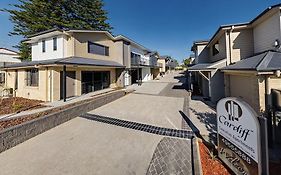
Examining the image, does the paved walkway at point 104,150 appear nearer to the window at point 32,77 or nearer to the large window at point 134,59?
the window at point 32,77

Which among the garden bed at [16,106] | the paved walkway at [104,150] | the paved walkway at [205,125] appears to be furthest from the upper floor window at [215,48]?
the garden bed at [16,106]

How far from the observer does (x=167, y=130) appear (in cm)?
689

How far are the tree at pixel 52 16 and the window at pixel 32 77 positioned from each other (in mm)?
15471

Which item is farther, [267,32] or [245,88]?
[267,32]

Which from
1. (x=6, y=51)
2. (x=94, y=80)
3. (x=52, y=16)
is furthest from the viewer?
(x=6, y=51)

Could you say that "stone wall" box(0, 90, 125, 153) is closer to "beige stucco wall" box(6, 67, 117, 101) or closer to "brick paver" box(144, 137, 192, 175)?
"beige stucco wall" box(6, 67, 117, 101)

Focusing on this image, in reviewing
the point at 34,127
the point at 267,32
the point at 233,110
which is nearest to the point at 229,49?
the point at 267,32

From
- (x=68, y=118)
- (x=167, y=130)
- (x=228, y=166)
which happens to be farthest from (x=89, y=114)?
(x=228, y=166)

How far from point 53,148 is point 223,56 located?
44.5ft

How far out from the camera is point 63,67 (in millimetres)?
12789

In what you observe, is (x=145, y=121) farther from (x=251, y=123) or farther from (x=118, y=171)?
(x=251, y=123)

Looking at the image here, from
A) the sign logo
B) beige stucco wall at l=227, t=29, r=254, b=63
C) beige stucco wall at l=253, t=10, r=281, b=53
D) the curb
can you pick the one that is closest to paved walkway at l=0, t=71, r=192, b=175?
the curb

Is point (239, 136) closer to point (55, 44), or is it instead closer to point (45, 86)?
point (45, 86)

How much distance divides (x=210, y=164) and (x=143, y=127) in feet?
12.1
